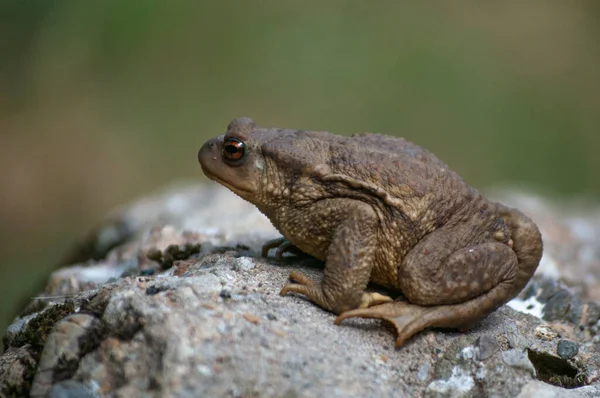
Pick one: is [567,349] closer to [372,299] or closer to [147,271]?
[372,299]

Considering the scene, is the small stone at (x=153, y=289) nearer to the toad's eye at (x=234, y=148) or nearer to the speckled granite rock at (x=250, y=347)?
the speckled granite rock at (x=250, y=347)

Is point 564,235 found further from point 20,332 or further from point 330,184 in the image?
point 20,332


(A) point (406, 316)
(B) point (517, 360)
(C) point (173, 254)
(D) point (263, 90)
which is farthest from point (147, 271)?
(D) point (263, 90)

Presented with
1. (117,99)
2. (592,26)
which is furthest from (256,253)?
(592,26)

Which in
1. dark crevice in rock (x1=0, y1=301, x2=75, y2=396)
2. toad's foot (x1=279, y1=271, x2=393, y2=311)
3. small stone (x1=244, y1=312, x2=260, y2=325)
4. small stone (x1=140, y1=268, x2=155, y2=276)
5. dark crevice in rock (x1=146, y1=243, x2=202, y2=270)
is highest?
toad's foot (x1=279, y1=271, x2=393, y2=311)

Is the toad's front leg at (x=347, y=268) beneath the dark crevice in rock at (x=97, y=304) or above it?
above

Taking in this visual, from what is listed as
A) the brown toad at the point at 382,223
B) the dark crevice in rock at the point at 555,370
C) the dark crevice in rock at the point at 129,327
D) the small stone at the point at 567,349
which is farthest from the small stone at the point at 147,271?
the small stone at the point at 567,349

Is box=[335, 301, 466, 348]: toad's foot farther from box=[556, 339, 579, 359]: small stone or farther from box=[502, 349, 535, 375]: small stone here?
box=[556, 339, 579, 359]: small stone

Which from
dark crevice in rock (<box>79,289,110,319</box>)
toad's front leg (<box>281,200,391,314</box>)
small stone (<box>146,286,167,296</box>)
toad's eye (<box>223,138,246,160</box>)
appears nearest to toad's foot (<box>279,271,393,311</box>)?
toad's front leg (<box>281,200,391,314</box>)
